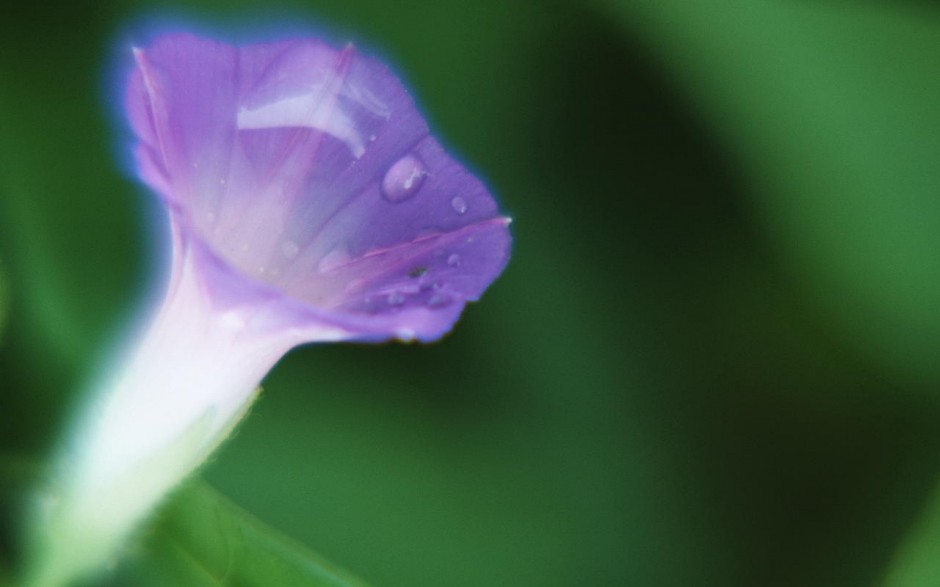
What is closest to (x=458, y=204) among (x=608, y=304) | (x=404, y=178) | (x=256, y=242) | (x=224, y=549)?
(x=404, y=178)

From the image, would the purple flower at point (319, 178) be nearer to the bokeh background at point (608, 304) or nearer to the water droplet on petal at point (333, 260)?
the water droplet on petal at point (333, 260)

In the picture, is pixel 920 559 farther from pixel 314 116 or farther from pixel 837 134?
pixel 314 116

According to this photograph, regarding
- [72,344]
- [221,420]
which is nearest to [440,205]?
[221,420]

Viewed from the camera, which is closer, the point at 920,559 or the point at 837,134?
the point at 920,559

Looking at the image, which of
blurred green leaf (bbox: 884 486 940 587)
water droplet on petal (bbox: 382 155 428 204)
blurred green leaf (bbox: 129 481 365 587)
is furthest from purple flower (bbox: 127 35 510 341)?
blurred green leaf (bbox: 884 486 940 587)

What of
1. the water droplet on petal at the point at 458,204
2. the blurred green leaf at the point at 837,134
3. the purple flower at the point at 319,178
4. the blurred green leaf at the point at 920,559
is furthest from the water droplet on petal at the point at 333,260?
the blurred green leaf at the point at 920,559
